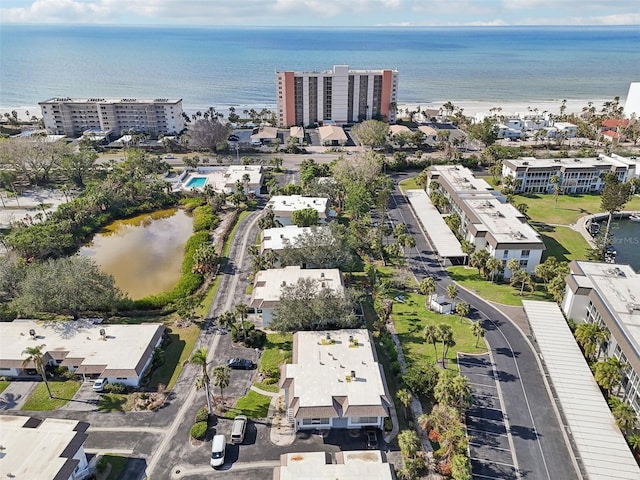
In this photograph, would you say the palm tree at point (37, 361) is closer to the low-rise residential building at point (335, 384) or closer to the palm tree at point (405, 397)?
the low-rise residential building at point (335, 384)

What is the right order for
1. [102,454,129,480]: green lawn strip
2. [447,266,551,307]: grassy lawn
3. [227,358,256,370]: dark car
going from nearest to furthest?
[102,454,129,480]: green lawn strip → [227,358,256,370]: dark car → [447,266,551,307]: grassy lawn

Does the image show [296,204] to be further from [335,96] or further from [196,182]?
[335,96]

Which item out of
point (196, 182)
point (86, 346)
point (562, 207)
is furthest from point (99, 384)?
point (562, 207)

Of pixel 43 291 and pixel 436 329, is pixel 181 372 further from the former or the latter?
pixel 436 329

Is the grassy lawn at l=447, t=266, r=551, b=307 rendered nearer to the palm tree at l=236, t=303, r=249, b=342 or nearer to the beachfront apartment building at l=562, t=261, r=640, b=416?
the beachfront apartment building at l=562, t=261, r=640, b=416

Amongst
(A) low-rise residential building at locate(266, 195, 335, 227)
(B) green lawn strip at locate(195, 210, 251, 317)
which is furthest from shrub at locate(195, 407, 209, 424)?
(A) low-rise residential building at locate(266, 195, 335, 227)

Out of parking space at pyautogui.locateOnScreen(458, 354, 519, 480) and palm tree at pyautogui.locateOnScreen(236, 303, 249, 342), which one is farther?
palm tree at pyautogui.locateOnScreen(236, 303, 249, 342)

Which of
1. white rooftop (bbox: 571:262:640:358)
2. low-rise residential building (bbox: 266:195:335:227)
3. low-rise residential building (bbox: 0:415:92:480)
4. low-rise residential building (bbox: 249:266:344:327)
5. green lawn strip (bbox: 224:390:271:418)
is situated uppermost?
white rooftop (bbox: 571:262:640:358)

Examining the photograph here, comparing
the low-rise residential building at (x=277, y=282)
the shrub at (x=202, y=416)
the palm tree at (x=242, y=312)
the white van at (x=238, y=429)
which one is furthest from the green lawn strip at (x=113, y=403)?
the low-rise residential building at (x=277, y=282)
